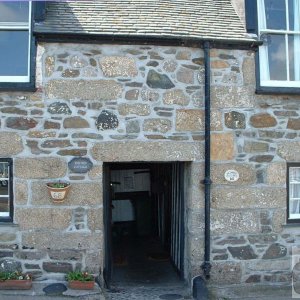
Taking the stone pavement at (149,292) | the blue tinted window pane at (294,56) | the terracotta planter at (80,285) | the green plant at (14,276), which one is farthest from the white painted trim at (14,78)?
the blue tinted window pane at (294,56)

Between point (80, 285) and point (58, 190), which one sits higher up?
point (58, 190)

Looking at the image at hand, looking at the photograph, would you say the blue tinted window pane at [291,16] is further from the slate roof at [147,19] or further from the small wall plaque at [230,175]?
the small wall plaque at [230,175]

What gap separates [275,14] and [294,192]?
9.95ft

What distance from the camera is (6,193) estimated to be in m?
6.73

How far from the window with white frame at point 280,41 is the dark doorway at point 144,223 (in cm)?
221

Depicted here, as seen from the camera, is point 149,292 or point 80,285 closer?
point 80,285

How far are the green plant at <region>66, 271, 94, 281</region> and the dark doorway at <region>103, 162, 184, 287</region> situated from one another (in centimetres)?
80

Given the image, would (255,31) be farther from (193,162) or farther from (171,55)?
(193,162)

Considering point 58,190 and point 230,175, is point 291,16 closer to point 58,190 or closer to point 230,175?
point 230,175

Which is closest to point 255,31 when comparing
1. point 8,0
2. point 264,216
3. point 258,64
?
point 258,64

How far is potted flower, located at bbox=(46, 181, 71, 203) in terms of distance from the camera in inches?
256

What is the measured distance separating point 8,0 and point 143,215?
262 inches

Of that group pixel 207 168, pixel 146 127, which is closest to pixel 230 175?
pixel 207 168

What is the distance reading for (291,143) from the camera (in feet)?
23.4
